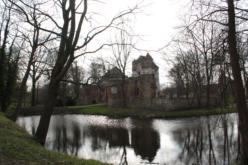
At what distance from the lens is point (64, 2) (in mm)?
8352

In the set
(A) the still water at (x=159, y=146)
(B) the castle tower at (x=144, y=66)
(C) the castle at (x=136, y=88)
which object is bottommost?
(A) the still water at (x=159, y=146)

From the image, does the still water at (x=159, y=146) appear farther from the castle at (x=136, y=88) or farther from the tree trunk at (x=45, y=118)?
the castle at (x=136, y=88)

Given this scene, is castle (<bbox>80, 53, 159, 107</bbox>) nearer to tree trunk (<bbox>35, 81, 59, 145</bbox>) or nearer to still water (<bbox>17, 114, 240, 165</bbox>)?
still water (<bbox>17, 114, 240, 165</bbox>)

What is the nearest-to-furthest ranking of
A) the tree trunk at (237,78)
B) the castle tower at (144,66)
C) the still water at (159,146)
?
the tree trunk at (237,78)
the still water at (159,146)
the castle tower at (144,66)

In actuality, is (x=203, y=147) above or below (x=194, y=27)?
below

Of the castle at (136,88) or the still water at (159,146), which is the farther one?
the castle at (136,88)

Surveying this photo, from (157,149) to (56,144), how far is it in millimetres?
6469

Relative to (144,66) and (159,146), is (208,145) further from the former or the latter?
(144,66)

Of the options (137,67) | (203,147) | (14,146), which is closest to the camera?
(14,146)

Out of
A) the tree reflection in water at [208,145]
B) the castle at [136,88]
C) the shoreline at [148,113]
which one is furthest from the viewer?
the castle at [136,88]

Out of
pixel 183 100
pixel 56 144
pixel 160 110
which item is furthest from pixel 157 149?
pixel 183 100

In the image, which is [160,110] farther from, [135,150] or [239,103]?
[239,103]

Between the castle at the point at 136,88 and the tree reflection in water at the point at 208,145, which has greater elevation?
the castle at the point at 136,88

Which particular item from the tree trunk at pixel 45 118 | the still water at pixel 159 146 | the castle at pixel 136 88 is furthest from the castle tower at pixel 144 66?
the tree trunk at pixel 45 118
